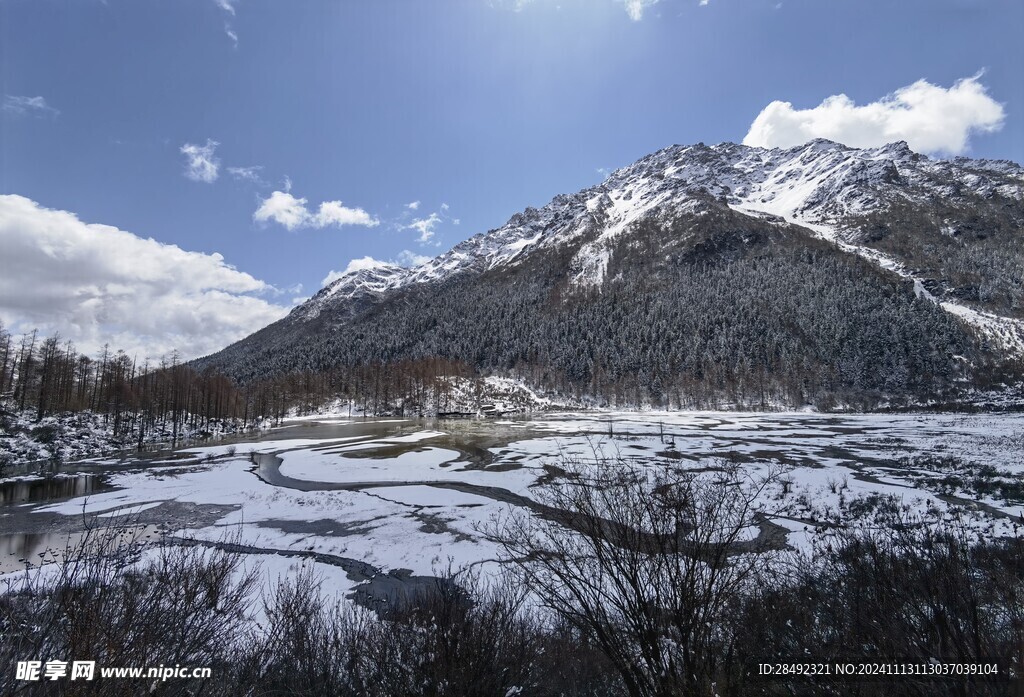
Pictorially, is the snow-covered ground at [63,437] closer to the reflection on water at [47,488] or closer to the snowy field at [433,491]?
the reflection on water at [47,488]

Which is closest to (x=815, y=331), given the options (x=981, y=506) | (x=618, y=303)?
(x=618, y=303)

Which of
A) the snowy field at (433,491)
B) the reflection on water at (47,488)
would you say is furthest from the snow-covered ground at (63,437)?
the snowy field at (433,491)

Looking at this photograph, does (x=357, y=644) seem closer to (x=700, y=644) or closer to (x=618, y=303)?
(x=700, y=644)

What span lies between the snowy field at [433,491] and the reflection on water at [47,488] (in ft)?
2.57

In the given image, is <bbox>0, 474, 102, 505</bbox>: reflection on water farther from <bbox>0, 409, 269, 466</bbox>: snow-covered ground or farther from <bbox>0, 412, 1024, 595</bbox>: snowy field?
<bbox>0, 409, 269, 466</bbox>: snow-covered ground

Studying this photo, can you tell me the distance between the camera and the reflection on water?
2470 cm

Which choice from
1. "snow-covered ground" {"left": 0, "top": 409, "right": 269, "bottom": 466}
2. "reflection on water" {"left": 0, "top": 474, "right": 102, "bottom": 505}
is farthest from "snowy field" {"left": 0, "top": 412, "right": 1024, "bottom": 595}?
"snow-covered ground" {"left": 0, "top": 409, "right": 269, "bottom": 466}

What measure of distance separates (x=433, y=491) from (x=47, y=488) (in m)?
26.1

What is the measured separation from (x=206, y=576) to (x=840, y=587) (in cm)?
1480

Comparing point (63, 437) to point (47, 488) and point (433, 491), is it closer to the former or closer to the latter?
point (47, 488)

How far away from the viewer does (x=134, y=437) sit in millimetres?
57188

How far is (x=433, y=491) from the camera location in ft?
82.1

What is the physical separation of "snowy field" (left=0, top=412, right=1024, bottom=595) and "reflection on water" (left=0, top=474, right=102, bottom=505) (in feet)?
2.57

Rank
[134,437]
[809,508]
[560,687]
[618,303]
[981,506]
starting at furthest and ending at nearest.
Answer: [618,303] → [134,437] → [809,508] → [981,506] → [560,687]
